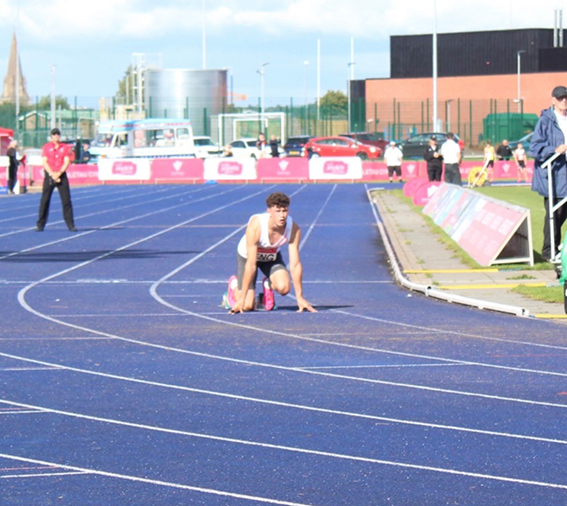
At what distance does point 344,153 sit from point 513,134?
12.8m

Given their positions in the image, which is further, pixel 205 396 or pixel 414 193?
pixel 414 193

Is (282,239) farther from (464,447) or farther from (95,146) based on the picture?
(95,146)

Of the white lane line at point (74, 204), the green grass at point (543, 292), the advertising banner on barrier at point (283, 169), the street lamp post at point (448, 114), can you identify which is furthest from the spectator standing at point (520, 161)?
the green grass at point (543, 292)

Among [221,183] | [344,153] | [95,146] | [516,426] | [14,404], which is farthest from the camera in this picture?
[344,153]

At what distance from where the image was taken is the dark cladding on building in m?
93.8

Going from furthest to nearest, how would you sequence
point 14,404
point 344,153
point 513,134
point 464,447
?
point 513,134
point 344,153
point 14,404
point 464,447

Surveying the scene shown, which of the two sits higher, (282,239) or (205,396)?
(282,239)

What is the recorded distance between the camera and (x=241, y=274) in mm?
11727

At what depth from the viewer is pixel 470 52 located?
95.2m

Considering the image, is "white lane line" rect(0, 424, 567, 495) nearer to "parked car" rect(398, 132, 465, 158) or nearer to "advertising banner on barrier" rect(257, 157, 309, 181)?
"advertising banner on barrier" rect(257, 157, 309, 181)

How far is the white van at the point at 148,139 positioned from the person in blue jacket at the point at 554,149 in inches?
1688

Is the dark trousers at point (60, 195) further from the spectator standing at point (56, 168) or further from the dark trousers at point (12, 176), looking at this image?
the dark trousers at point (12, 176)

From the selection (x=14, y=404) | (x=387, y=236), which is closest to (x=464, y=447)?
(x=14, y=404)

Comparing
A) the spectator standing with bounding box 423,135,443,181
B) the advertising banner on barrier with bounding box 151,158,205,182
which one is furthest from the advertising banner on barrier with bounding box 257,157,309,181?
the spectator standing with bounding box 423,135,443,181
